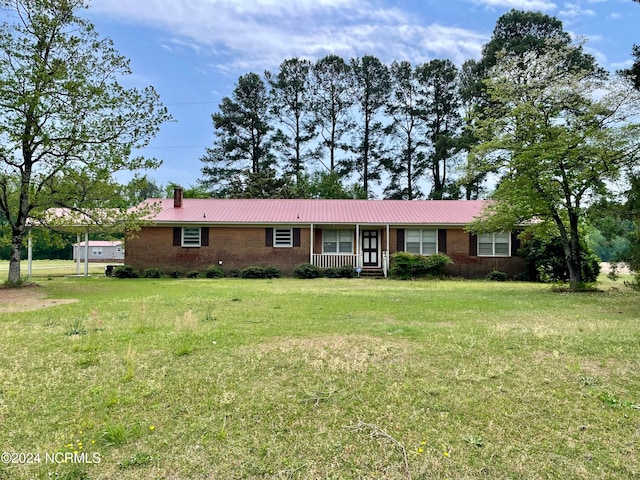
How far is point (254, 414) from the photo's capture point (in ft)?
11.7

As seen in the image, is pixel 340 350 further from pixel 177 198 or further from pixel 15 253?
pixel 177 198

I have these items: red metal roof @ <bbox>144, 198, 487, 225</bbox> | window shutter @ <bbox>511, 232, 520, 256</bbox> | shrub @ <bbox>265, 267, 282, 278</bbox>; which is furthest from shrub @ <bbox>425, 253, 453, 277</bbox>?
shrub @ <bbox>265, 267, 282, 278</bbox>

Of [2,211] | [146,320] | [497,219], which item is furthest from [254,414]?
[2,211]

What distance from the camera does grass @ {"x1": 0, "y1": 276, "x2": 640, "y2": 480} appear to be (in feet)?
9.51

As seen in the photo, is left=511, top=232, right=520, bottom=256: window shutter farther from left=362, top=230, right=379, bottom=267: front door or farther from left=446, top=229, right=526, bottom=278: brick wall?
left=362, top=230, right=379, bottom=267: front door

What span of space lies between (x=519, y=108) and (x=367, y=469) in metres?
13.6

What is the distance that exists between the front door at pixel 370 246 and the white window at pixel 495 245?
521cm

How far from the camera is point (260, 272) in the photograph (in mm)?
19484

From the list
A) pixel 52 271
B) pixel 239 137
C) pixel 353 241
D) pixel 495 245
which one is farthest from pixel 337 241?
pixel 239 137

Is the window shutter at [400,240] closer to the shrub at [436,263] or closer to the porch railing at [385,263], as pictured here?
the porch railing at [385,263]

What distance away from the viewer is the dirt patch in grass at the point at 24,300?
9552 millimetres

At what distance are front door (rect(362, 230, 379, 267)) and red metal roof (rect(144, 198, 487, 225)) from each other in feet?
2.97

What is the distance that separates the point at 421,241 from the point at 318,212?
→ 5615 mm

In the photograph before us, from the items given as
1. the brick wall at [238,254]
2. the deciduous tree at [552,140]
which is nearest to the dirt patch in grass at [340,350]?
the deciduous tree at [552,140]
